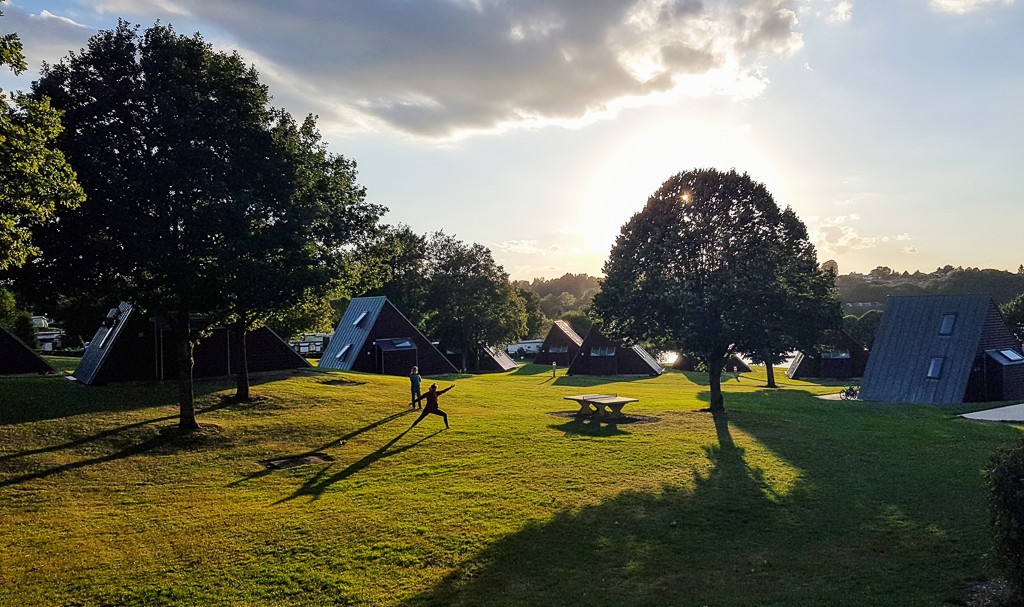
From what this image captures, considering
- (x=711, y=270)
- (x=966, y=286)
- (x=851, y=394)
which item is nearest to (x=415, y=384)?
(x=711, y=270)

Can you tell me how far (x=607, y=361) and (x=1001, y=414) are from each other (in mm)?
32912

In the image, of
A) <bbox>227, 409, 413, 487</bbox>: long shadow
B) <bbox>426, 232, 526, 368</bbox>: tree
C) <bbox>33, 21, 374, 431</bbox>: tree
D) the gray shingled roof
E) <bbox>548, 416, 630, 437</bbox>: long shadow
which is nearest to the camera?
<bbox>227, 409, 413, 487</bbox>: long shadow

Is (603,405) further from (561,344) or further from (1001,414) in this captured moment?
(561,344)

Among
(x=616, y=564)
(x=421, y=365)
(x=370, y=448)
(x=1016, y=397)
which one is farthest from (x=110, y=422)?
(x=1016, y=397)

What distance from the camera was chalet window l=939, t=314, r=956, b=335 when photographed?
3700 centimetres

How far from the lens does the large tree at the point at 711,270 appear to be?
2555cm

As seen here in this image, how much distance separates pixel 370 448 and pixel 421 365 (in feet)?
97.0

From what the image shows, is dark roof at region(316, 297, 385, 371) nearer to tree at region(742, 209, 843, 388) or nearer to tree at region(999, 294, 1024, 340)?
tree at region(742, 209, 843, 388)

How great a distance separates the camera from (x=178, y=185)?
19.4 m

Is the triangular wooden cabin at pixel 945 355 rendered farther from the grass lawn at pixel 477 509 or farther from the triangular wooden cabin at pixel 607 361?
the triangular wooden cabin at pixel 607 361

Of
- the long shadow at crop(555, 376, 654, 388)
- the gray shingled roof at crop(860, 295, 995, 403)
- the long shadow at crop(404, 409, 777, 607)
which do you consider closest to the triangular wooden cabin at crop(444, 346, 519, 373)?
the long shadow at crop(555, 376, 654, 388)

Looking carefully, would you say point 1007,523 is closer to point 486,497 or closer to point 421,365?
point 486,497

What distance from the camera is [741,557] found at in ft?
34.6

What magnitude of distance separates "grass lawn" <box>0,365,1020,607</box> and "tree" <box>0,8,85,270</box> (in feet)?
20.5
